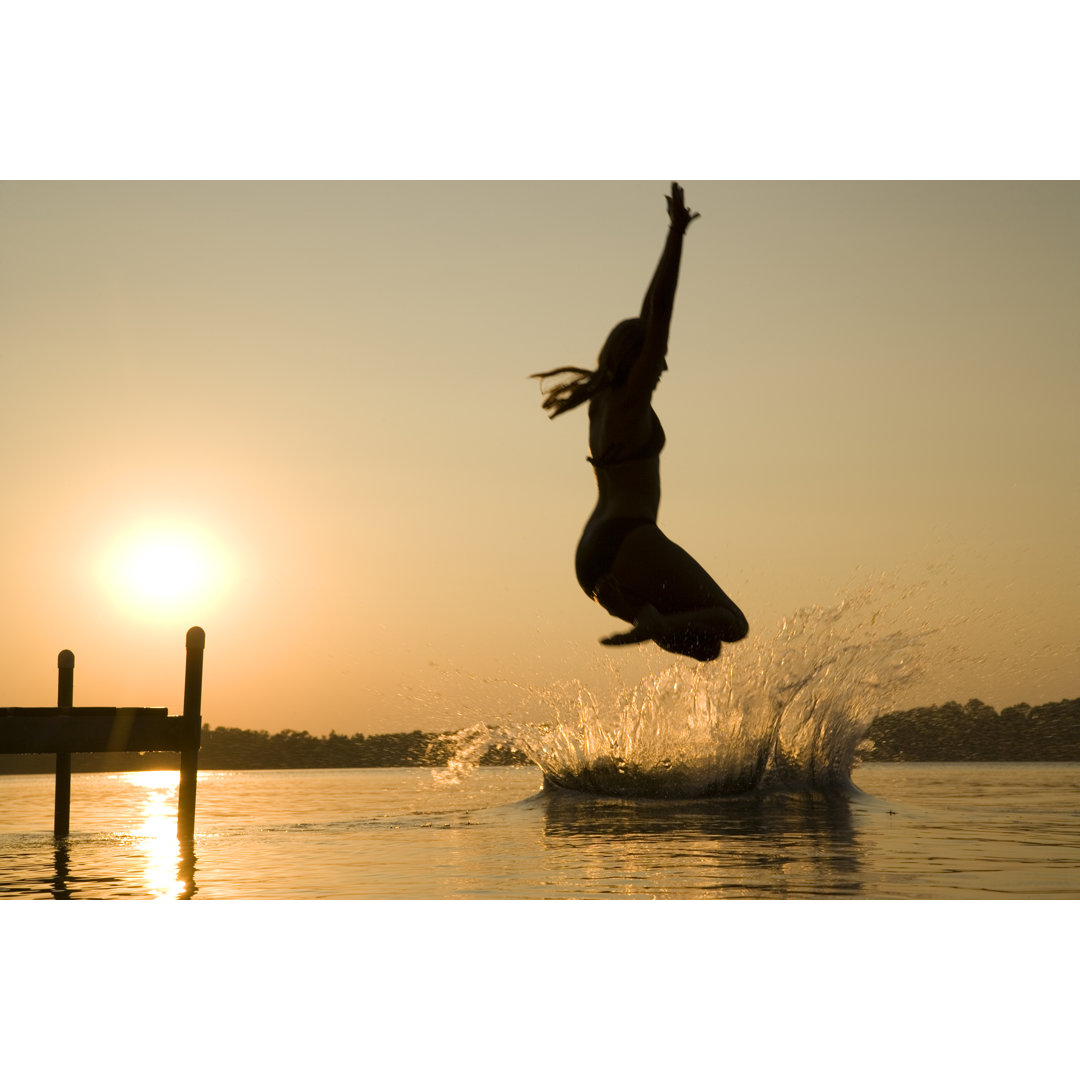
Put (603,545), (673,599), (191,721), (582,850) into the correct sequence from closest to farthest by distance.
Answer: (673,599), (603,545), (582,850), (191,721)

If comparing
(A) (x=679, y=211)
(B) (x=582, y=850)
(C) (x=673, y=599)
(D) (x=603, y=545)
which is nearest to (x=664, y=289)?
(A) (x=679, y=211)

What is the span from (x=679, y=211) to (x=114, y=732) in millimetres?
9115

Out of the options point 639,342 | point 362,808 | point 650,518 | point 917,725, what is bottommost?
point 362,808

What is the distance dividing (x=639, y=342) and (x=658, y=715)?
10.5 metres

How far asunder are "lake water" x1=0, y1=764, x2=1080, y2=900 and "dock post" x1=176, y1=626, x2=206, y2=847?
29 cm

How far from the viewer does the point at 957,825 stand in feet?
37.1

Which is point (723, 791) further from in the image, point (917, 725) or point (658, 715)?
point (917, 725)

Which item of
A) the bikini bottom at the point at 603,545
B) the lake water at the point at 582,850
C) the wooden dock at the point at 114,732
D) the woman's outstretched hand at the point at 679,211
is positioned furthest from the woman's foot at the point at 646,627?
the wooden dock at the point at 114,732

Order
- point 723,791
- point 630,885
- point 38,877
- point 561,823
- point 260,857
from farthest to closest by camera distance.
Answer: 1. point 723,791
2. point 561,823
3. point 260,857
4. point 38,877
5. point 630,885

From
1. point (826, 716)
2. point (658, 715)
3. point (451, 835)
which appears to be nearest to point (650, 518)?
point (451, 835)

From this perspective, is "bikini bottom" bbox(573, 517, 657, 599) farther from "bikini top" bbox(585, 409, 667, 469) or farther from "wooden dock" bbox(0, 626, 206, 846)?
"wooden dock" bbox(0, 626, 206, 846)

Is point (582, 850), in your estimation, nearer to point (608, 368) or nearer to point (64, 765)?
point (608, 368)

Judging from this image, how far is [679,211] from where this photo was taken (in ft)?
15.6

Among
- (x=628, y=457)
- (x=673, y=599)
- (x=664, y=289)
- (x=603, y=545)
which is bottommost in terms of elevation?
(x=673, y=599)
